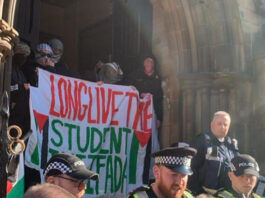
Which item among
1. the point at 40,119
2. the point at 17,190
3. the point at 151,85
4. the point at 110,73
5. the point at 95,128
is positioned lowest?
the point at 17,190

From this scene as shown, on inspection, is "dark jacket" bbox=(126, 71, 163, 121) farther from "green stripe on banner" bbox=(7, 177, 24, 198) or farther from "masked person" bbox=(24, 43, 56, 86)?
"green stripe on banner" bbox=(7, 177, 24, 198)

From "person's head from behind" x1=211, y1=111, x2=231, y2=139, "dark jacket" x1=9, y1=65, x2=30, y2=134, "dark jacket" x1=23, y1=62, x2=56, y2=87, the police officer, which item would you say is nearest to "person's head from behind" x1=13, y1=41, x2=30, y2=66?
"dark jacket" x1=23, y1=62, x2=56, y2=87

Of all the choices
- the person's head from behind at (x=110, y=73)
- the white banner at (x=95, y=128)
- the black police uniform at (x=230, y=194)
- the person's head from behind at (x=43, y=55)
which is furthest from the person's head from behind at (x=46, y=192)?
the person's head from behind at (x=110, y=73)

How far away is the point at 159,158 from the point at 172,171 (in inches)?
7.0

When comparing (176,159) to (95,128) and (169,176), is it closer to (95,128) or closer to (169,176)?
(169,176)

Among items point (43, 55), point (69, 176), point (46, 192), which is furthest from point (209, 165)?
point (46, 192)

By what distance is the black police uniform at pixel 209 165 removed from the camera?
5285 millimetres

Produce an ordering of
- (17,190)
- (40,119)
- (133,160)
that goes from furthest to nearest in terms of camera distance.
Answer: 1. (133,160)
2. (40,119)
3. (17,190)

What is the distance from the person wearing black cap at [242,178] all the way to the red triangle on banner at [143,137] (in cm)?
244

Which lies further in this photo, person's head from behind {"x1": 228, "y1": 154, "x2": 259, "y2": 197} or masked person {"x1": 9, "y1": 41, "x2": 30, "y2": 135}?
masked person {"x1": 9, "y1": 41, "x2": 30, "y2": 135}

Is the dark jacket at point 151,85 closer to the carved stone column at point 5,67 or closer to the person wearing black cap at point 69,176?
the carved stone column at point 5,67

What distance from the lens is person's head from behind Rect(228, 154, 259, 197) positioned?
13.4 feet

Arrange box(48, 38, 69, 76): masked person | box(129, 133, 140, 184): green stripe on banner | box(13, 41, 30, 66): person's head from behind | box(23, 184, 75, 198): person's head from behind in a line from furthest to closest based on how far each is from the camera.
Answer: box(129, 133, 140, 184): green stripe on banner
box(48, 38, 69, 76): masked person
box(13, 41, 30, 66): person's head from behind
box(23, 184, 75, 198): person's head from behind

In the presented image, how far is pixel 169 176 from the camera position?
10.6 ft
